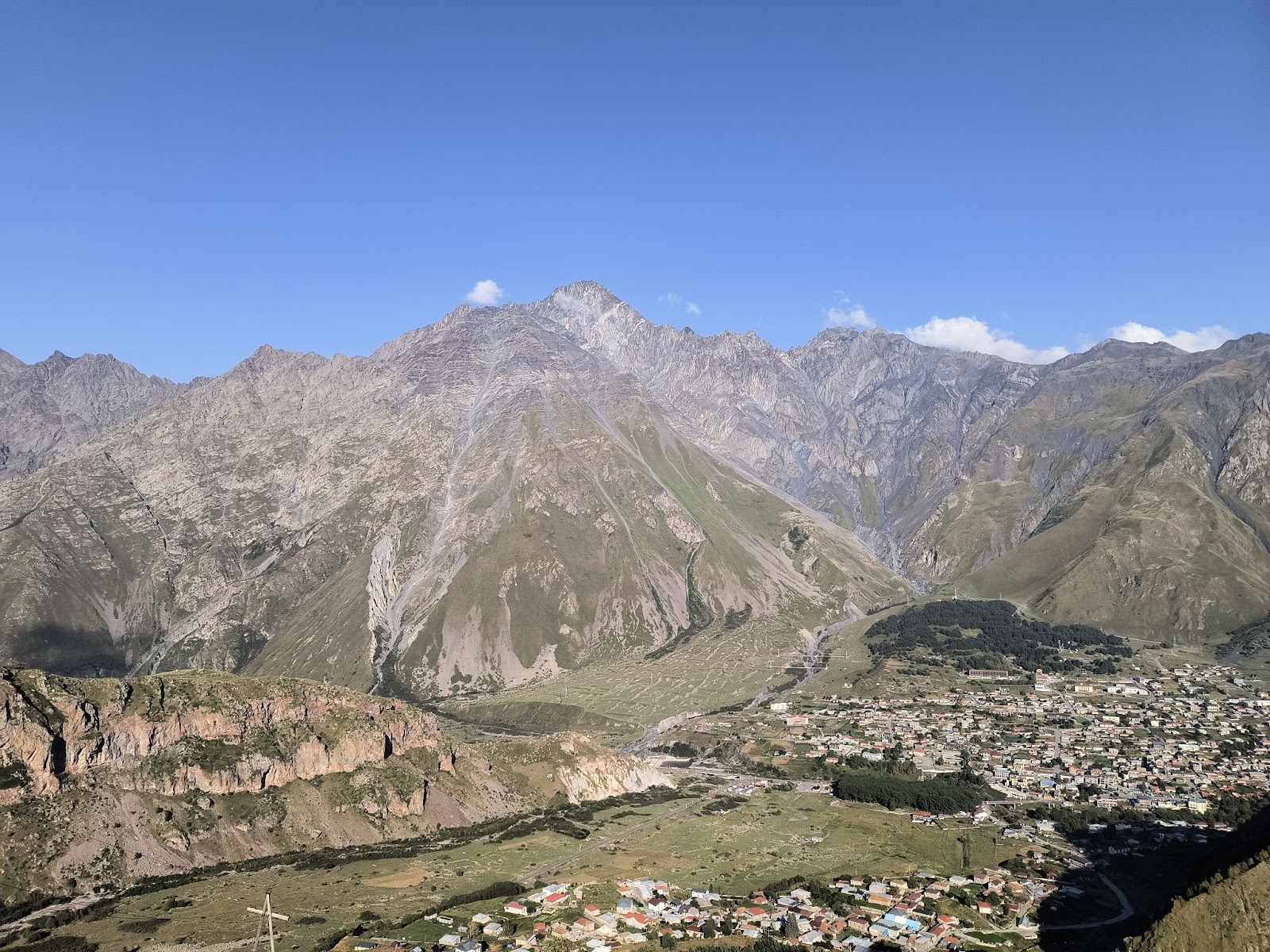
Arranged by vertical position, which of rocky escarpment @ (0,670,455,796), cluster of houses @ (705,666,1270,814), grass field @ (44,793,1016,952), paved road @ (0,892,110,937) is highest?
rocky escarpment @ (0,670,455,796)

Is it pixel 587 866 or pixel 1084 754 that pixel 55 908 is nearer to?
pixel 587 866

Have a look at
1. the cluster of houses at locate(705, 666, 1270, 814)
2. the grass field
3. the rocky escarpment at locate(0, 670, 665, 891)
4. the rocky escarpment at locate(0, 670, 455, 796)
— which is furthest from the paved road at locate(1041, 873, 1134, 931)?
the rocky escarpment at locate(0, 670, 455, 796)

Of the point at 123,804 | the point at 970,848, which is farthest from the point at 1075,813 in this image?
the point at 123,804

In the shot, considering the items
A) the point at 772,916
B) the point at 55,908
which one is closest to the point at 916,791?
the point at 772,916

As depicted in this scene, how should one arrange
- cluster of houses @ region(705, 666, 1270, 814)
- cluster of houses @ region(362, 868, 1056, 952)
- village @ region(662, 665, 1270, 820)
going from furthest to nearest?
cluster of houses @ region(705, 666, 1270, 814)
village @ region(662, 665, 1270, 820)
cluster of houses @ region(362, 868, 1056, 952)

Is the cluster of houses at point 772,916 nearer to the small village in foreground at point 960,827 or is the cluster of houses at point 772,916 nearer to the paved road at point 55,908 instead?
the small village in foreground at point 960,827

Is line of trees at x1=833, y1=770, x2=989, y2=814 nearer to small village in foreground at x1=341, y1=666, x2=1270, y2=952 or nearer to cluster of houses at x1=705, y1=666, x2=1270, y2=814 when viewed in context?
small village in foreground at x1=341, y1=666, x2=1270, y2=952

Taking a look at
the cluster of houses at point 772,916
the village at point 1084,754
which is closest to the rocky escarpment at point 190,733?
the cluster of houses at point 772,916

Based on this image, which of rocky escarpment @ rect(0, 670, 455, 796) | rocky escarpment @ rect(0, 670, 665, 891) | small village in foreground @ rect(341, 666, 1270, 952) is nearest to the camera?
small village in foreground @ rect(341, 666, 1270, 952)
